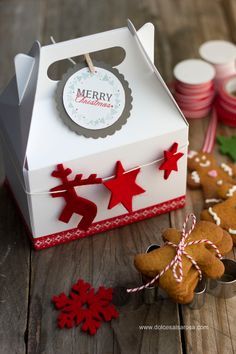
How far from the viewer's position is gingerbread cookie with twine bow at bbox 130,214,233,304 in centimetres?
95

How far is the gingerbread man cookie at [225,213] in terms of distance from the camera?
1.14 meters

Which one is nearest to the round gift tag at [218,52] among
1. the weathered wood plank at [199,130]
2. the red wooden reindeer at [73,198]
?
the weathered wood plank at [199,130]

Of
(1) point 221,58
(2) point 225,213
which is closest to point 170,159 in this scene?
(2) point 225,213

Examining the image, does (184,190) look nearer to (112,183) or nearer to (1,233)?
(112,183)

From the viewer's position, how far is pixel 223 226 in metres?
1.14

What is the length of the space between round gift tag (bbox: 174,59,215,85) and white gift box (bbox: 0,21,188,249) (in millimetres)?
317

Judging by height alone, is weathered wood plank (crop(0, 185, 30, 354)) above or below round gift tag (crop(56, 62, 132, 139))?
below

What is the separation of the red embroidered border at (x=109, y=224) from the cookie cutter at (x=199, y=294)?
231mm

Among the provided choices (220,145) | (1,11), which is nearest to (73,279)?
(220,145)

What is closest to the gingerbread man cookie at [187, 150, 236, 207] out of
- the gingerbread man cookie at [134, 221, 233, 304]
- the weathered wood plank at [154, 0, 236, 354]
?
the weathered wood plank at [154, 0, 236, 354]

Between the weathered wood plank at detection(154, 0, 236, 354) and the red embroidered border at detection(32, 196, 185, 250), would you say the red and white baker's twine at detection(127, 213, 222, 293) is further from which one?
the red embroidered border at detection(32, 196, 185, 250)

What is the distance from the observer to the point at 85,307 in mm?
1048

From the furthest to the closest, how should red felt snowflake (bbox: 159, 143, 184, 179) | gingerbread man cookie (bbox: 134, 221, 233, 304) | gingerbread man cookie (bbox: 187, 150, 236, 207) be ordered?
gingerbread man cookie (bbox: 187, 150, 236, 207), red felt snowflake (bbox: 159, 143, 184, 179), gingerbread man cookie (bbox: 134, 221, 233, 304)

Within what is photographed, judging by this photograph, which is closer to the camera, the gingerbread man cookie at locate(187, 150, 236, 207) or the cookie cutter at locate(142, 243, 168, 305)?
the cookie cutter at locate(142, 243, 168, 305)
